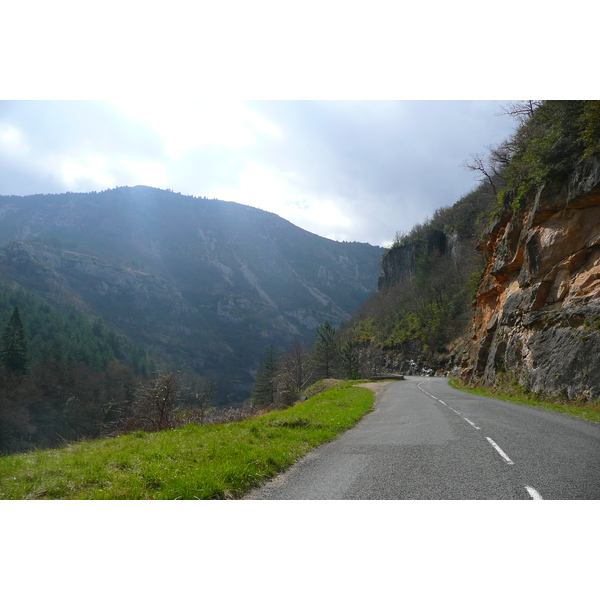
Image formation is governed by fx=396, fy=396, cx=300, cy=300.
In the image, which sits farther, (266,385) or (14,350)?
(266,385)

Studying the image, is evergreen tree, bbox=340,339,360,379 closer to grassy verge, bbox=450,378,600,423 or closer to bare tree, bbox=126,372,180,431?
grassy verge, bbox=450,378,600,423

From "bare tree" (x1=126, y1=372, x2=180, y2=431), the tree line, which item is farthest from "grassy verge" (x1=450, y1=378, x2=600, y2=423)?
the tree line

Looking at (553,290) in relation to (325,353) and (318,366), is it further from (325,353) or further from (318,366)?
(318,366)

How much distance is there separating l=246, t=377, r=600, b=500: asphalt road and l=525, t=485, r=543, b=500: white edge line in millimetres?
12

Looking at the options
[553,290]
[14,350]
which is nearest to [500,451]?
[553,290]

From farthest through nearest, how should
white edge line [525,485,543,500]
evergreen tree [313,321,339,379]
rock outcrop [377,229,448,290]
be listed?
rock outcrop [377,229,448,290], evergreen tree [313,321,339,379], white edge line [525,485,543,500]

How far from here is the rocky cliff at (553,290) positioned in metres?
16.8

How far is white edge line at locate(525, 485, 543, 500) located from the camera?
5.41 metres

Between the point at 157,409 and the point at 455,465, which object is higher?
the point at 455,465

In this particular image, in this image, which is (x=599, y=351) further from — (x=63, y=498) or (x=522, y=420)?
(x=63, y=498)

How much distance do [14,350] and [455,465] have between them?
8103cm

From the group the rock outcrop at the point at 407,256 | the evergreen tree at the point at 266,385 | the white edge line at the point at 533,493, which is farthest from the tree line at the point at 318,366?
the white edge line at the point at 533,493

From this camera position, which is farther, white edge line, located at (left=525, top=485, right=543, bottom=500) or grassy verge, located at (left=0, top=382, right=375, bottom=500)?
grassy verge, located at (left=0, top=382, right=375, bottom=500)

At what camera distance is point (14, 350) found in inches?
2709
